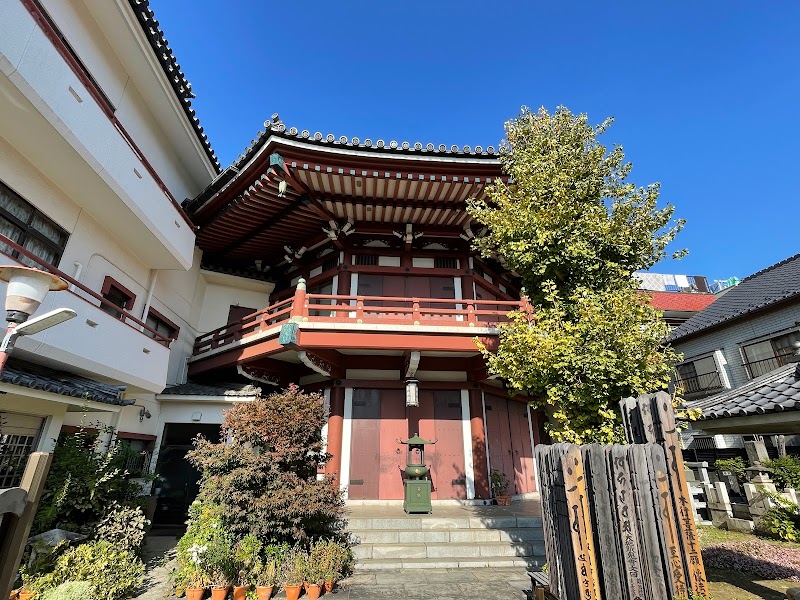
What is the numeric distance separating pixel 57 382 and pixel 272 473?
4.06 meters

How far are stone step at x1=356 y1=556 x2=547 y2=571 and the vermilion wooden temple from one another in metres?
3.40

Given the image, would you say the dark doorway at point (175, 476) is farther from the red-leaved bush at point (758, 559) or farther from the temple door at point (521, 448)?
the red-leaved bush at point (758, 559)

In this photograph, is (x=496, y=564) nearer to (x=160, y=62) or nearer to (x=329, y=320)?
(x=329, y=320)

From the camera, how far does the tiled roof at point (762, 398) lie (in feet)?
12.6

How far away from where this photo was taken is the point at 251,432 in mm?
7195

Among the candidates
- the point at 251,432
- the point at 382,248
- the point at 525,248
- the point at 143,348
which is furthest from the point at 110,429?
the point at 525,248

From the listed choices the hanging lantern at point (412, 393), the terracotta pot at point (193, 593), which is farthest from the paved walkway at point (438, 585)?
the hanging lantern at point (412, 393)

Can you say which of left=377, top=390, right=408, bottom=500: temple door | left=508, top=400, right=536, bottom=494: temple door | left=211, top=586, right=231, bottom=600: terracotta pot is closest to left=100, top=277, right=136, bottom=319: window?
left=211, top=586, right=231, bottom=600: terracotta pot

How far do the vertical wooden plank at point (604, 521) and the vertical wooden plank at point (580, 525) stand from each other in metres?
0.09

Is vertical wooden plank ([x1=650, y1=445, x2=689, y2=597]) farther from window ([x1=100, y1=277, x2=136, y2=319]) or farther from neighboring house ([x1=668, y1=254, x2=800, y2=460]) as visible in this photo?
window ([x1=100, y1=277, x2=136, y2=319])

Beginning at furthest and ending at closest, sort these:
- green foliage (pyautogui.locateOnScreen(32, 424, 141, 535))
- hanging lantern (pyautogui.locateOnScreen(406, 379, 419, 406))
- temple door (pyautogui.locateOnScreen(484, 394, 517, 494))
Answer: temple door (pyautogui.locateOnScreen(484, 394, 517, 494)), hanging lantern (pyautogui.locateOnScreen(406, 379, 419, 406)), green foliage (pyautogui.locateOnScreen(32, 424, 141, 535))

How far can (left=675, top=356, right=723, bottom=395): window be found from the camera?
18.6 m

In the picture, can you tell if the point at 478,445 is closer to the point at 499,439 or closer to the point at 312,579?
the point at 499,439

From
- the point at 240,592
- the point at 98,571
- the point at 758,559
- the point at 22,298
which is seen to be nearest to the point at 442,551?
the point at 240,592
